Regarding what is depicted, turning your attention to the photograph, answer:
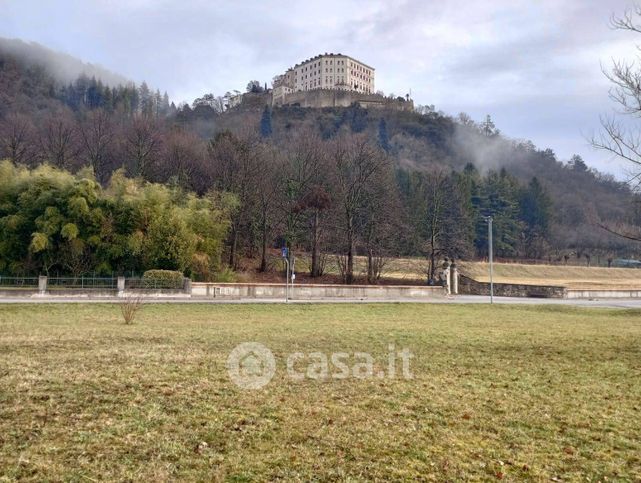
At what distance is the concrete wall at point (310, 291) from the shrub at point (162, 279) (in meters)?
0.94

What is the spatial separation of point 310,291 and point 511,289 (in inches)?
864

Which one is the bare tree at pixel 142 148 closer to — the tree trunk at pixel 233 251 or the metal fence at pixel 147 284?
the tree trunk at pixel 233 251

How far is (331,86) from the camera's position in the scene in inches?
6373

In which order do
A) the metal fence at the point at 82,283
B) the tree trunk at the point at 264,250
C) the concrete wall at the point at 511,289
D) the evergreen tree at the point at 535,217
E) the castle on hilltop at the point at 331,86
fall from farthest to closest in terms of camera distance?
the castle on hilltop at the point at 331,86 < the evergreen tree at the point at 535,217 < the tree trunk at the point at 264,250 < the concrete wall at the point at 511,289 < the metal fence at the point at 82,283

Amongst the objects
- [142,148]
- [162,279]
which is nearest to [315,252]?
[162,279]

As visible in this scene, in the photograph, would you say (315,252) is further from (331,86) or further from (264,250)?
(331,86)

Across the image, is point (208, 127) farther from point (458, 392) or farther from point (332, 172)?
point (458, 392)

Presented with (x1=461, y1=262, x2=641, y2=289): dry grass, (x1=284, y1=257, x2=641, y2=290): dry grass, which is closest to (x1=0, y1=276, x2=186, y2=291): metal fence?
(x1=284, y1=257, x2=641, y2=290): dry grass

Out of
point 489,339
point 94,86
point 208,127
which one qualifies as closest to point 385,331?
point 489,339

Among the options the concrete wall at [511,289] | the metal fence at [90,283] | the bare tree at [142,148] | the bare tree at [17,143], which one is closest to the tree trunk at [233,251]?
the bare tree at [142,148]

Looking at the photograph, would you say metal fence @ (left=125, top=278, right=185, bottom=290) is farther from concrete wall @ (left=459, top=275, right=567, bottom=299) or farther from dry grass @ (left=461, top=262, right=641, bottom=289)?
dry grass @ (left=461, top=262, right=641, bottom=289)

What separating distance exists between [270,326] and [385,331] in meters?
3.61

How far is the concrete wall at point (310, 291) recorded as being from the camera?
1217 inches

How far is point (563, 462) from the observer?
4.83 meters
